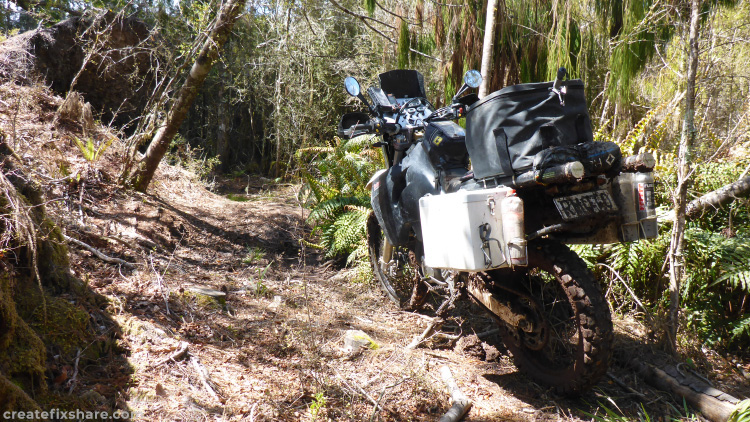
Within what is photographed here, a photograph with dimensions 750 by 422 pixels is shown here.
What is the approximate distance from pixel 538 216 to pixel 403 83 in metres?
1.86

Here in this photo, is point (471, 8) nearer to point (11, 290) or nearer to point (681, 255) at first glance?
point (681, 255)

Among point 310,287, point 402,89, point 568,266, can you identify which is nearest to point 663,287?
point 568,266

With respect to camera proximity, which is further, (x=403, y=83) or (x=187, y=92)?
(x=187, y=92)

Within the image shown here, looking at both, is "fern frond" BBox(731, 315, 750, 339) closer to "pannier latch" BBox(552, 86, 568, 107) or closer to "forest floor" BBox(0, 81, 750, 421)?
"forest floor" BBox(0, 81, 750, 421)

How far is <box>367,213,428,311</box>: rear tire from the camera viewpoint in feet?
13.4

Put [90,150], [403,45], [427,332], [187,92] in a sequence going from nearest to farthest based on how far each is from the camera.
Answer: [427,332] < [403,45] < [90,150] < [187,92]

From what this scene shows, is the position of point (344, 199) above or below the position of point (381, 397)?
above

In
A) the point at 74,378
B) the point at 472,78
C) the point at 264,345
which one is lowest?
the point at 264,345

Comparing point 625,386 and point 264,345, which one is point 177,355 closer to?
point 264,345

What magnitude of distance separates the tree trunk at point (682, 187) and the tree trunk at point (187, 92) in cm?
407

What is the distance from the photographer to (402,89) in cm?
416

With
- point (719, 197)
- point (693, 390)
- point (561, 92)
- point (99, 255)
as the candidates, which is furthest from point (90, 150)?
point (719, 197)

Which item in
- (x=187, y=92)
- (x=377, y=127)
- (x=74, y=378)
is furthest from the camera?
(x=187, y=92)

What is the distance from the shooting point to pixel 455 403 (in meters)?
2.72
